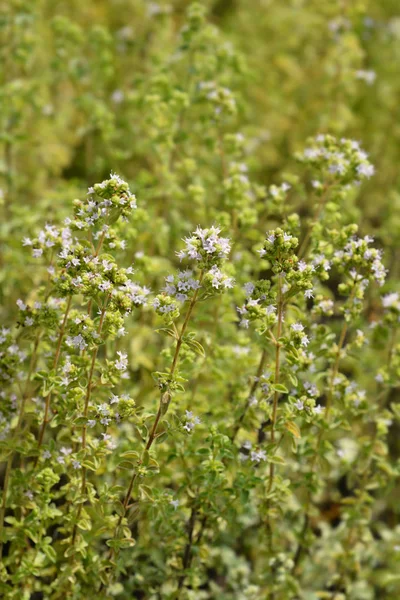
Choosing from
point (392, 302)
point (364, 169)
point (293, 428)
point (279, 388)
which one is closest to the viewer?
point (279, 388)

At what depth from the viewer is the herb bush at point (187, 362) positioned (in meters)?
2.30

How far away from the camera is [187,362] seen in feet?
8.87

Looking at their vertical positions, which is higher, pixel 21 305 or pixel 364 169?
pixel 364 169

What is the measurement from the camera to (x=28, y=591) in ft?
8.66

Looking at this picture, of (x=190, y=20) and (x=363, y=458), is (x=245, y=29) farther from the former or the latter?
(x=363, y=458)

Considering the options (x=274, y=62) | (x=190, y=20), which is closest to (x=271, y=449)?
(x=190, y=20)

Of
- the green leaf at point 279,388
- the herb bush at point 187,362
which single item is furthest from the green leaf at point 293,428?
the green leaf at point 279,388

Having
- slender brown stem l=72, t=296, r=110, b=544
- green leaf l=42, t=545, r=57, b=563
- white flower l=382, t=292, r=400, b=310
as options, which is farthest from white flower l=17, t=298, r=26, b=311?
white flower l=382, t=292, r=400, b=310

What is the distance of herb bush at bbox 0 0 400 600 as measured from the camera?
230 cm

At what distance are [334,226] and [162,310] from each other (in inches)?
51.7

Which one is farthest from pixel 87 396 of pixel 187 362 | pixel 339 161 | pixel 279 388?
pixel 339 161

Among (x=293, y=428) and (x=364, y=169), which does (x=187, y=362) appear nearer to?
(x=293, y=428)

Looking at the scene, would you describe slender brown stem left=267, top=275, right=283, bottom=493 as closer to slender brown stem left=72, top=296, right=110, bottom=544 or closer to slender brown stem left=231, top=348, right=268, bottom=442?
slender brown stem left=231, top=348, right=268, bottom=442

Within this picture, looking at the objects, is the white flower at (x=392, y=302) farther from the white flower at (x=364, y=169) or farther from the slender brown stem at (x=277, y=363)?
the white flower at (x=364, y=169)
